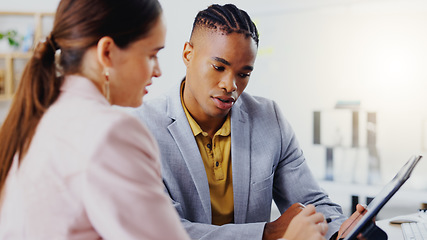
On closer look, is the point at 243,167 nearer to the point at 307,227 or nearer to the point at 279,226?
the point at 279,226

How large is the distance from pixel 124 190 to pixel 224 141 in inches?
35.5

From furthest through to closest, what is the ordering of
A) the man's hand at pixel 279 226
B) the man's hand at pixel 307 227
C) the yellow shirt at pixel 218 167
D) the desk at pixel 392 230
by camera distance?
the yellow shirt at pixel 218 167, the desk at pixel 392 230, the man's hand at pixel 279 226, the man's hand at pixel 307 227

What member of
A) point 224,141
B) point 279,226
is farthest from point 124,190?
point 224,141

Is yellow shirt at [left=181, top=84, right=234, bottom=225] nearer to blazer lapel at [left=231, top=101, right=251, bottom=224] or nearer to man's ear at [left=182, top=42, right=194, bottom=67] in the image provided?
blazer lapel at [left=231, top=101, right=251, bottom=224]

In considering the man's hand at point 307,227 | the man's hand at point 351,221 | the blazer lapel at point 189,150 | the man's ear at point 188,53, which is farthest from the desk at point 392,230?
the man's ear at point 188,53

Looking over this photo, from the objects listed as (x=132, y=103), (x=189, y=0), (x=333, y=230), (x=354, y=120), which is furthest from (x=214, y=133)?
(x=189, y=0)

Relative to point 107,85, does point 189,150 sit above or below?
below

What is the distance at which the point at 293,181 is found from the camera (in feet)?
5.07

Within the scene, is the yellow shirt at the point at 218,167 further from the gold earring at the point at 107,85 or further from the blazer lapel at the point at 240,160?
the gold earring at the point at 107,85

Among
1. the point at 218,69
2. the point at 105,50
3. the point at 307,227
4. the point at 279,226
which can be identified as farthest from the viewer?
the point at 218,69

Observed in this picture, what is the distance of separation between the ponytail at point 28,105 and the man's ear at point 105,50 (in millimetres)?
100

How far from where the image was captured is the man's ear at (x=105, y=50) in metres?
0.79

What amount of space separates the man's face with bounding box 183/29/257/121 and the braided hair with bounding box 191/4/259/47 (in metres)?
0.02

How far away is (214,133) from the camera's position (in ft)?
5.09
